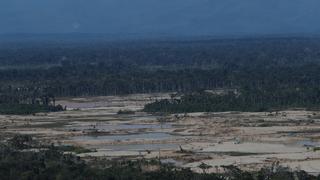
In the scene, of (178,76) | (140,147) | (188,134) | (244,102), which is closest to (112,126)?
(188,134)

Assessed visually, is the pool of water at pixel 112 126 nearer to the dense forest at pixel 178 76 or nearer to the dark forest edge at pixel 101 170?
the dense forest at pixel 178 76

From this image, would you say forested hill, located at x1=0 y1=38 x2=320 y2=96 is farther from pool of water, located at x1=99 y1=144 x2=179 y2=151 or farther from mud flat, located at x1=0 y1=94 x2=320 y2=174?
pool of water, located at x1=99 y1=144 x2=179 y2=151

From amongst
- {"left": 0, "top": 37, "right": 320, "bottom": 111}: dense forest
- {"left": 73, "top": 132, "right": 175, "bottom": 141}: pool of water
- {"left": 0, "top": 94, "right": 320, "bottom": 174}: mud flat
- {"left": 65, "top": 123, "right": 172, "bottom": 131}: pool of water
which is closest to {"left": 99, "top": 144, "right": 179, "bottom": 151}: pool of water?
{"left": 0, "top": 94, "right": 320, "bottom": 174}: mud flat

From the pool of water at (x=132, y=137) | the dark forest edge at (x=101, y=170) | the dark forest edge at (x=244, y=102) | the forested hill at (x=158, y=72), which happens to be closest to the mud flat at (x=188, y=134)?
the pool of water at (x=132, y=137)

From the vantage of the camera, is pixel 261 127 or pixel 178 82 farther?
pixel 178 82

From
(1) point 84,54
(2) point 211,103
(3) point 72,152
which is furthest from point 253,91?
(1) point 84,54

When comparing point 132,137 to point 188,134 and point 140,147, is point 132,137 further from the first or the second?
point 140,147

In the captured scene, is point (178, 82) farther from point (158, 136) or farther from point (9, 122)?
point (158, 136)
